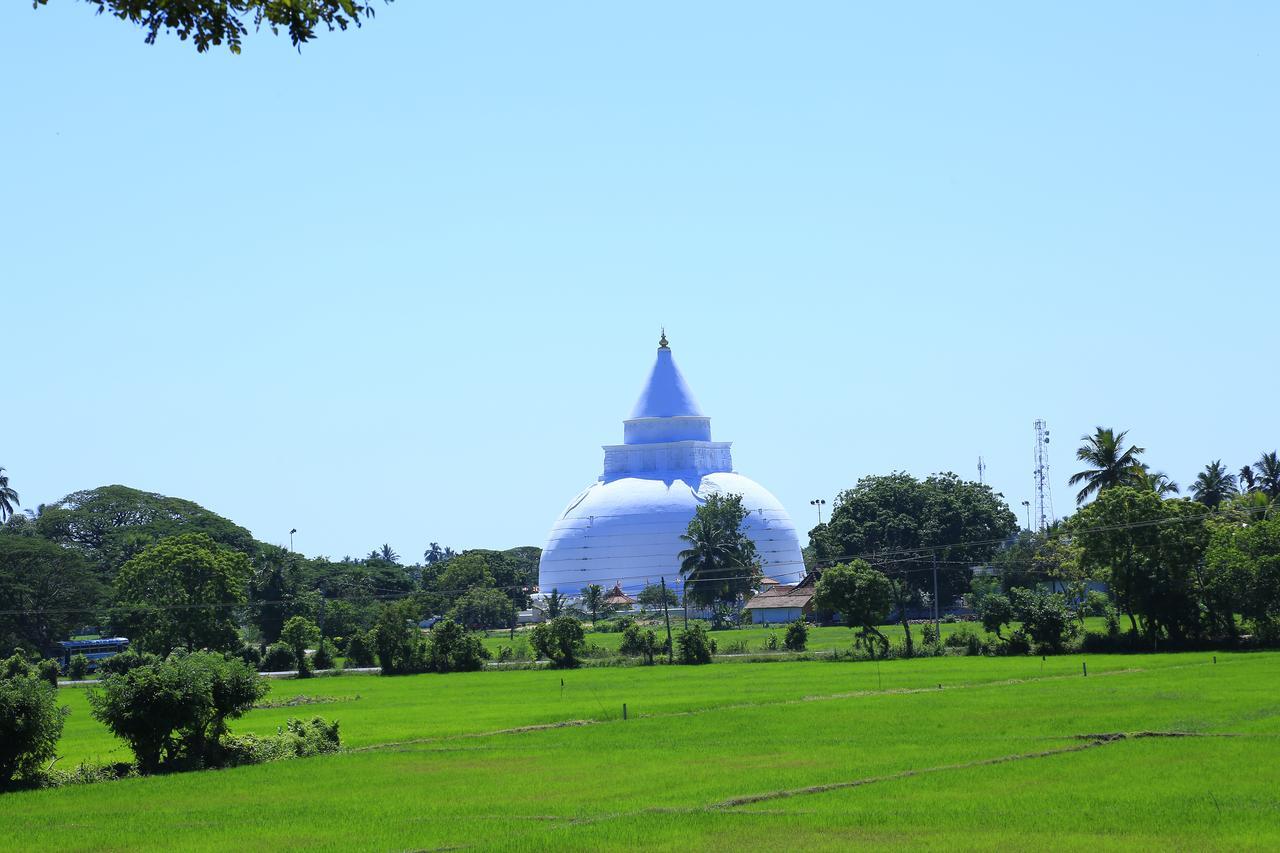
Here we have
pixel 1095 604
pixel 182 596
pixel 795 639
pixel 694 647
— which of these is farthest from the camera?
pixel 1095 604

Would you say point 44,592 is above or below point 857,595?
above

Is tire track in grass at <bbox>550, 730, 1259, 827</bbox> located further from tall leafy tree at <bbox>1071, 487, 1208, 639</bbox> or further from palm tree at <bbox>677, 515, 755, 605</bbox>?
palm tree at <bbox>677, 515, 755, 605</bbox>

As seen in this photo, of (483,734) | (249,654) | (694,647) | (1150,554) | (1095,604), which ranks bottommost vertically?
(483,734)

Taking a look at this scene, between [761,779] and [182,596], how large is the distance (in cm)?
4655

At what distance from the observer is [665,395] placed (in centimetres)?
11238

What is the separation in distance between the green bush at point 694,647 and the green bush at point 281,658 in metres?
17.6

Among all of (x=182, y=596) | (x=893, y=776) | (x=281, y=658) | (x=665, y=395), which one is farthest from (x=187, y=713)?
(x=665, y=395)

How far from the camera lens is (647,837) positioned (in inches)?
725

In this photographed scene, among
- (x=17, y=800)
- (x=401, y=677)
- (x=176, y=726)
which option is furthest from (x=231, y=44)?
(x=401, y=677)

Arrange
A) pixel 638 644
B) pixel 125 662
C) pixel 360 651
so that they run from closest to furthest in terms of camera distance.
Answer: pixel 125 662 → pixel 638 644 → pixel 360 651

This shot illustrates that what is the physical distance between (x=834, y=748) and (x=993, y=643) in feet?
93.9

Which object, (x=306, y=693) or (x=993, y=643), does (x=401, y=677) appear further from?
(x=993, y=643)

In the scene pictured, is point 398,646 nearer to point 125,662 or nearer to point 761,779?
point 125,662

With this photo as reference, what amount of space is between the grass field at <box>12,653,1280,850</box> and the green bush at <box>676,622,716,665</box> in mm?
17018
